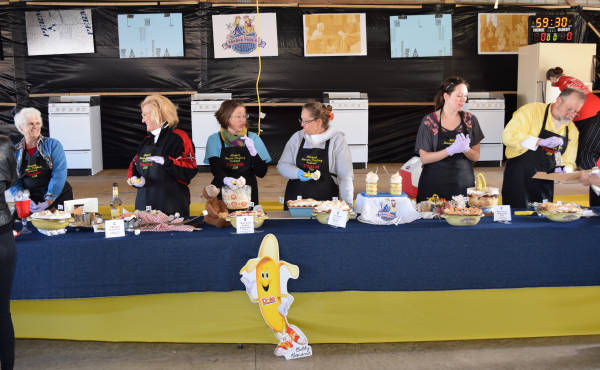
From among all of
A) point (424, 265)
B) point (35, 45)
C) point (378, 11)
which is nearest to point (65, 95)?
point (35, 45)

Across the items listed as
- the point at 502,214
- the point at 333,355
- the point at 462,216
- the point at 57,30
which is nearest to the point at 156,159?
the point at 333,355

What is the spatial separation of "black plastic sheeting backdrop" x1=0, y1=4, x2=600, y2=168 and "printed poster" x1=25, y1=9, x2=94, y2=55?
12 cm

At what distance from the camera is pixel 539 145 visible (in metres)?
3.83

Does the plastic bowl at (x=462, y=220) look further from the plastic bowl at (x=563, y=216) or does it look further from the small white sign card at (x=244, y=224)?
the small white sign card at (x=244, y=224)

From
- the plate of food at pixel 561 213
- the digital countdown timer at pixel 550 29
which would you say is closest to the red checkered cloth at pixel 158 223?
the plate of food at pixel 561 213

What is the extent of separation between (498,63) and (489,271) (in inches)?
287

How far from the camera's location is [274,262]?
2865mm

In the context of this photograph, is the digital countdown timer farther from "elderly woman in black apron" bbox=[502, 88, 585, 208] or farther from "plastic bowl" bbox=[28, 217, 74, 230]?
"plastic bowl" bbox=[28, 217, 74, 230]

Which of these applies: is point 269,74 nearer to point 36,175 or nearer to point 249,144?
point 249,144

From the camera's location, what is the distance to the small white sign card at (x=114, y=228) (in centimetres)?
289

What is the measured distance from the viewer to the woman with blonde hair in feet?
12.4

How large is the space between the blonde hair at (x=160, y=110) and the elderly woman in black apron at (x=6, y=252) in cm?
132

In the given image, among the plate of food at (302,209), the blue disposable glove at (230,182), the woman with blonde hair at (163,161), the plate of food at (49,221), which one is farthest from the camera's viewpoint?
the woman with blonde hair at (163,161)

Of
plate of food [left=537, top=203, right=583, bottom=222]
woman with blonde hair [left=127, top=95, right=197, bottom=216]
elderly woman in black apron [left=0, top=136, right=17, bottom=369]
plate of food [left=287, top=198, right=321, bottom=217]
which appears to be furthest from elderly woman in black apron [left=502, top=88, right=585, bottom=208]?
elderly woman in black apron [left=0, top=136, right=17, bottom=369]
